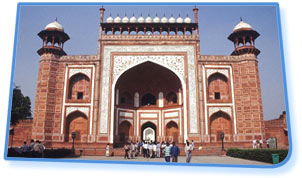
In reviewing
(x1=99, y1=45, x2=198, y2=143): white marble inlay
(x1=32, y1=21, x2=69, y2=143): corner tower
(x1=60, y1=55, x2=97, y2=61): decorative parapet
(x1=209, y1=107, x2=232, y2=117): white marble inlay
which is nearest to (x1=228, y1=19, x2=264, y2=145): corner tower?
(x1=209, y1=107, x2=232, y2=117): white marble inlay

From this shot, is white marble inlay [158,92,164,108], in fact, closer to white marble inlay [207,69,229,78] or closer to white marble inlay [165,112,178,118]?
white marble inlay [165,112,178,118]

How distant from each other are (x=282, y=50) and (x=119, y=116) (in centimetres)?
911

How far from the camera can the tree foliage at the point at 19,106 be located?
686 cm

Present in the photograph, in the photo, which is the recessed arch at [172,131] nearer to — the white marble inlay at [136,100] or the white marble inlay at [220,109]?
the white marble inlay at [136,100]

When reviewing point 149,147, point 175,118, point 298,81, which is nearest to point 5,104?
point 149,147

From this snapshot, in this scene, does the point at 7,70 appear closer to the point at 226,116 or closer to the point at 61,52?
the point at 61,52

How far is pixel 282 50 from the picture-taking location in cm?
609

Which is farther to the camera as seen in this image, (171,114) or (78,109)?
(171,114)

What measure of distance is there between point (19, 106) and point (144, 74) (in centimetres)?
746

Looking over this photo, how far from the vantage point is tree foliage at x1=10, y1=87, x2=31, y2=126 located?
22.5 feet

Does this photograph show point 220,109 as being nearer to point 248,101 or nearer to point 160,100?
point 248,101

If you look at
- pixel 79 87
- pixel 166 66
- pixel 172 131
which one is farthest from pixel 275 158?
pixel 79 87

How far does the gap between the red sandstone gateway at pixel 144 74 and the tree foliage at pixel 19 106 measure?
139 inches

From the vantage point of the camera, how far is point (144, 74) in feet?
45.4
